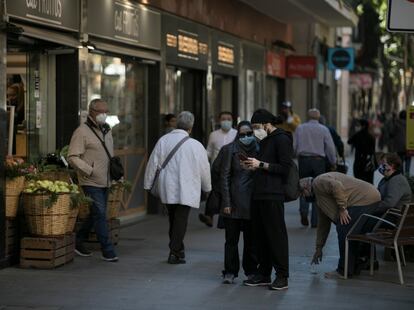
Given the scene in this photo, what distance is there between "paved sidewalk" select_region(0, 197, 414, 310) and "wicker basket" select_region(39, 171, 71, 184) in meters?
0.96

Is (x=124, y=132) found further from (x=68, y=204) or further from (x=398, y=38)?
(x=398, y=38)

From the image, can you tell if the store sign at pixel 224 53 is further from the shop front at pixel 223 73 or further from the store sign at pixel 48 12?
the store sign at pixel 48 12

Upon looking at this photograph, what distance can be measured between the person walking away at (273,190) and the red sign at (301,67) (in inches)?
622

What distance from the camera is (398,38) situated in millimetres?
47094

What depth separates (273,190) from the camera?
8711 mm

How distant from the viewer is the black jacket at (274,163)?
28.4 feet

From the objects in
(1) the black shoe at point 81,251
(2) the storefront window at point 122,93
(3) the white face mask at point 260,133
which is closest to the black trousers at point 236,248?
(3) the white face mask at point 260,133

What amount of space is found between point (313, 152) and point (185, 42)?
11.8 feet

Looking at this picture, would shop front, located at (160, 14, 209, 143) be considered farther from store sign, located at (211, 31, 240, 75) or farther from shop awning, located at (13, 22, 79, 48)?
shop awning, located at (13, 22, 79, 48)

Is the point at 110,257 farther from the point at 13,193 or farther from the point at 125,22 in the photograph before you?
the point at 125,22

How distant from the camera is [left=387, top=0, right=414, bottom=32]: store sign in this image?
7211 mm

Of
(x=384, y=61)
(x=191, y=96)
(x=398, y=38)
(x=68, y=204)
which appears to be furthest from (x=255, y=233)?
(x=384, y=61)

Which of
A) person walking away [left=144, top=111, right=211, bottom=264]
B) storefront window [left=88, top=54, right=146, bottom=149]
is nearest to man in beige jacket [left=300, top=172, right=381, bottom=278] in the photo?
person walking away [left=144, top=111, right=211, bottom=264]

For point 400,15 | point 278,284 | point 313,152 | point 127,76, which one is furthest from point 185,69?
point 400,15
